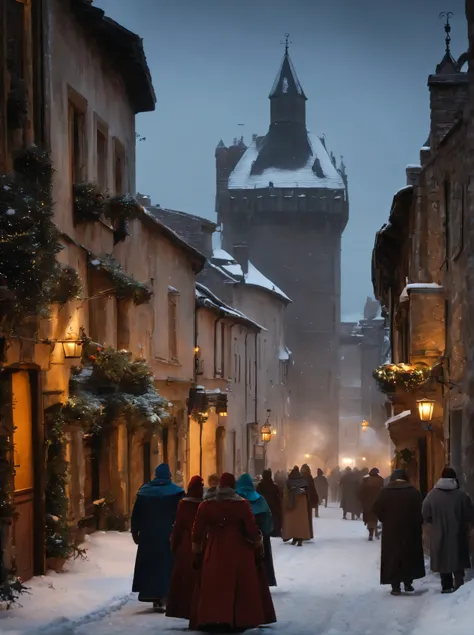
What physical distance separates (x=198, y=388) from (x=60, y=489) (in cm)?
1727

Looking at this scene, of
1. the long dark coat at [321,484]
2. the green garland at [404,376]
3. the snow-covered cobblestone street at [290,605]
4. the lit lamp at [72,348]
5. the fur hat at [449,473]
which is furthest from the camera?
the long dark coat at [321,484]

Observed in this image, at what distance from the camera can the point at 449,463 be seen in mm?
Answer: 18109

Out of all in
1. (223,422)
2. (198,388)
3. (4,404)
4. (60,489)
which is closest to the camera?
(4,404)

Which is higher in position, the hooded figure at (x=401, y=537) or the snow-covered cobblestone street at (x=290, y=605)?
the hooded figure at (x=401, y=537)

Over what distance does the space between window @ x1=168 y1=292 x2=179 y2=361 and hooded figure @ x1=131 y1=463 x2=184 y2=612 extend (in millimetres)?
16258

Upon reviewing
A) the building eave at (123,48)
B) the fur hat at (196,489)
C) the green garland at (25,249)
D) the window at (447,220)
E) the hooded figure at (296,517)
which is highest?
the building eave at (123,48)

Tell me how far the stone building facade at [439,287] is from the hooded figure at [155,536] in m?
3.94

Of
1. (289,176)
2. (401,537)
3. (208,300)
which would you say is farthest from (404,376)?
(289,176)

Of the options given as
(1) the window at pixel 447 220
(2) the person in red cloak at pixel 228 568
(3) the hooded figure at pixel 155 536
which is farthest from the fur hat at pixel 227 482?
(1) the window at pixel 447 220

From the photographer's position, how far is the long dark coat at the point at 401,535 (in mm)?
14602

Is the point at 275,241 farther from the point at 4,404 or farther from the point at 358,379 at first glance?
the point at 4,404

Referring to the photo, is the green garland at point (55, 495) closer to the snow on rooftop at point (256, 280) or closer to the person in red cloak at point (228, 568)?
the person in red cloak at point (228, 568)

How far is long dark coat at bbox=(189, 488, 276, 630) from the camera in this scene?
11.2 m

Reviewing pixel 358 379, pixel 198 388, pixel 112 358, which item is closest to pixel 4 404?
pixel 112 358
